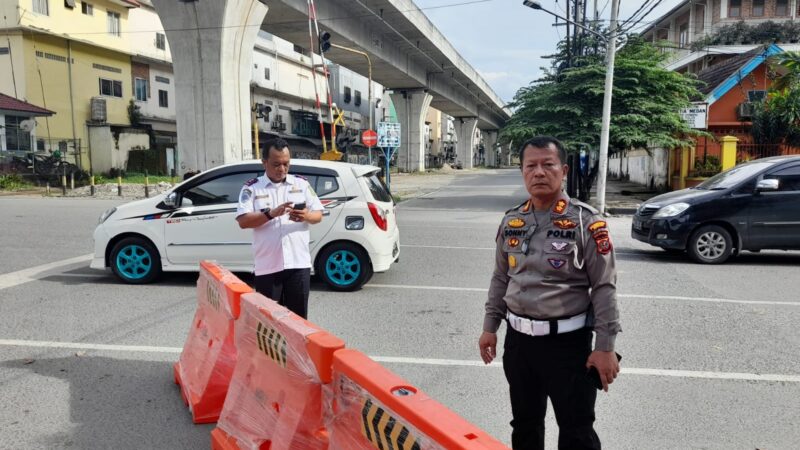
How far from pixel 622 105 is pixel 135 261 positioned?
17000 millimetres

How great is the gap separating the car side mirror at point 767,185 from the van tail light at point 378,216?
6.02m

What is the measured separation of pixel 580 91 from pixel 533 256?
19.3 metres

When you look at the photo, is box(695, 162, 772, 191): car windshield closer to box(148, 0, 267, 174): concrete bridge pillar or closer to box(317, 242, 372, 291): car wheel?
box(317, 242, 372, 291): car wheel

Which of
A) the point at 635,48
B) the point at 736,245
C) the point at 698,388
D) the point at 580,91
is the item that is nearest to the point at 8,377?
the point at 698,388

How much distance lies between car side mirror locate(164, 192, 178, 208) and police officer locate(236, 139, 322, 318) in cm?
386

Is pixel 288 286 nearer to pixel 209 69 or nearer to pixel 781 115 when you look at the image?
pixel 209 69

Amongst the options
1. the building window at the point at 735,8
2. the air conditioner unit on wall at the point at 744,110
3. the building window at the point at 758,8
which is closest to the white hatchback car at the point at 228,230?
the air conditioner unit on wall at the point at 744,110

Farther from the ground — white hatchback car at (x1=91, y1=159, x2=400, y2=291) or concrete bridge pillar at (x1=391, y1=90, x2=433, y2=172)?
concrete bridge pillar at (x1=391, y1=90, x2=433, y2=172)

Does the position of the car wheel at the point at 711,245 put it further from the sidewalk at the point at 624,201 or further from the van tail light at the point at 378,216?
the sidewalk at the point at 624,201

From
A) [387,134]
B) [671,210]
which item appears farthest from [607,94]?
[387,134]

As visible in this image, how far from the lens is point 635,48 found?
21.5 metres

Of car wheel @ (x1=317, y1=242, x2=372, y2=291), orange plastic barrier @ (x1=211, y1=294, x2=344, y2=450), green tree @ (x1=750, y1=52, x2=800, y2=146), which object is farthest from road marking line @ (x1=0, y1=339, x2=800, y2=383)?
green tree @ (x1=750, y1=52, x2=800, y2=146)

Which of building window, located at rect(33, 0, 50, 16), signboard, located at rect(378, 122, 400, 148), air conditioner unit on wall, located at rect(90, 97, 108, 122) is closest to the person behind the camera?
signboard, located at rect(378, 122, 400, 148)

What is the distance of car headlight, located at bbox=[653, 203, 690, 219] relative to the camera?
9.58m
